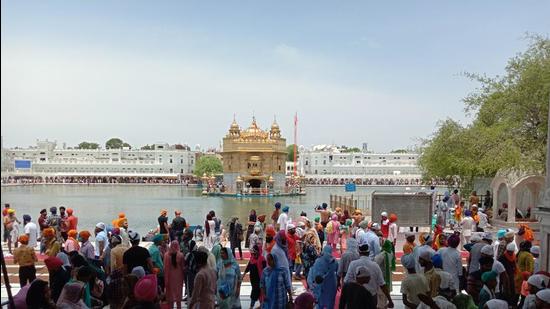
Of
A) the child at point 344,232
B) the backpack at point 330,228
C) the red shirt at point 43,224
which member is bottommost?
the child at point 344,232

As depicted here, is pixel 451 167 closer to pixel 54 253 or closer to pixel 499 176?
pixel 499 176

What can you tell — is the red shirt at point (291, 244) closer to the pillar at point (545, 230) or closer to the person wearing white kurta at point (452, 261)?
the person wearing white kurta at point (452, 261)

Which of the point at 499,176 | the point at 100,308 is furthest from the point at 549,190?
the point at 499,176

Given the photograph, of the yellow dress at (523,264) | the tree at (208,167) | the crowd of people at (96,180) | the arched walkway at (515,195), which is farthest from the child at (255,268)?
the crowd of people at (96,180)

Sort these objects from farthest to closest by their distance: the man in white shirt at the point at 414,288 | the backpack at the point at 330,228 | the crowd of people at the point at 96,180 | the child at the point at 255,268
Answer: the crowd of people at the point at 96,180 < the backpack at the point at 330,228 < the child at the point at 255,268 < the man in white shirt at the point at 414,288

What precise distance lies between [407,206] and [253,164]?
53337 mm

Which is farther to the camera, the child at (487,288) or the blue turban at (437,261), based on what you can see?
the blue turban at (437,261)

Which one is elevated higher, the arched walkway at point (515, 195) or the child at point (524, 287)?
the arched walkway at point (515, 195)

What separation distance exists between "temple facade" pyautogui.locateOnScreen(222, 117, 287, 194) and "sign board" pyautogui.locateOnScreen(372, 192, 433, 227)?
1952 inches

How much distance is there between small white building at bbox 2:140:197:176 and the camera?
113m

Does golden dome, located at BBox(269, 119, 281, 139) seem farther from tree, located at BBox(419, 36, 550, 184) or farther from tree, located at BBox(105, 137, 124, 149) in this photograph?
tree, located at BBox(105, 137, 124, 149)

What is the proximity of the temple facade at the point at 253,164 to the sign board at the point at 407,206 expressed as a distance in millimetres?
49582

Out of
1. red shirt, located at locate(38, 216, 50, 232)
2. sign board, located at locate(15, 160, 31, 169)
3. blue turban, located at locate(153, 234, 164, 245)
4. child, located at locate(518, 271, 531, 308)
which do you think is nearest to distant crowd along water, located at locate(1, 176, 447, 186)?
sign board, located at locate(15, 160, 31, 169)

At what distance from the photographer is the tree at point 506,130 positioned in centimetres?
2031
